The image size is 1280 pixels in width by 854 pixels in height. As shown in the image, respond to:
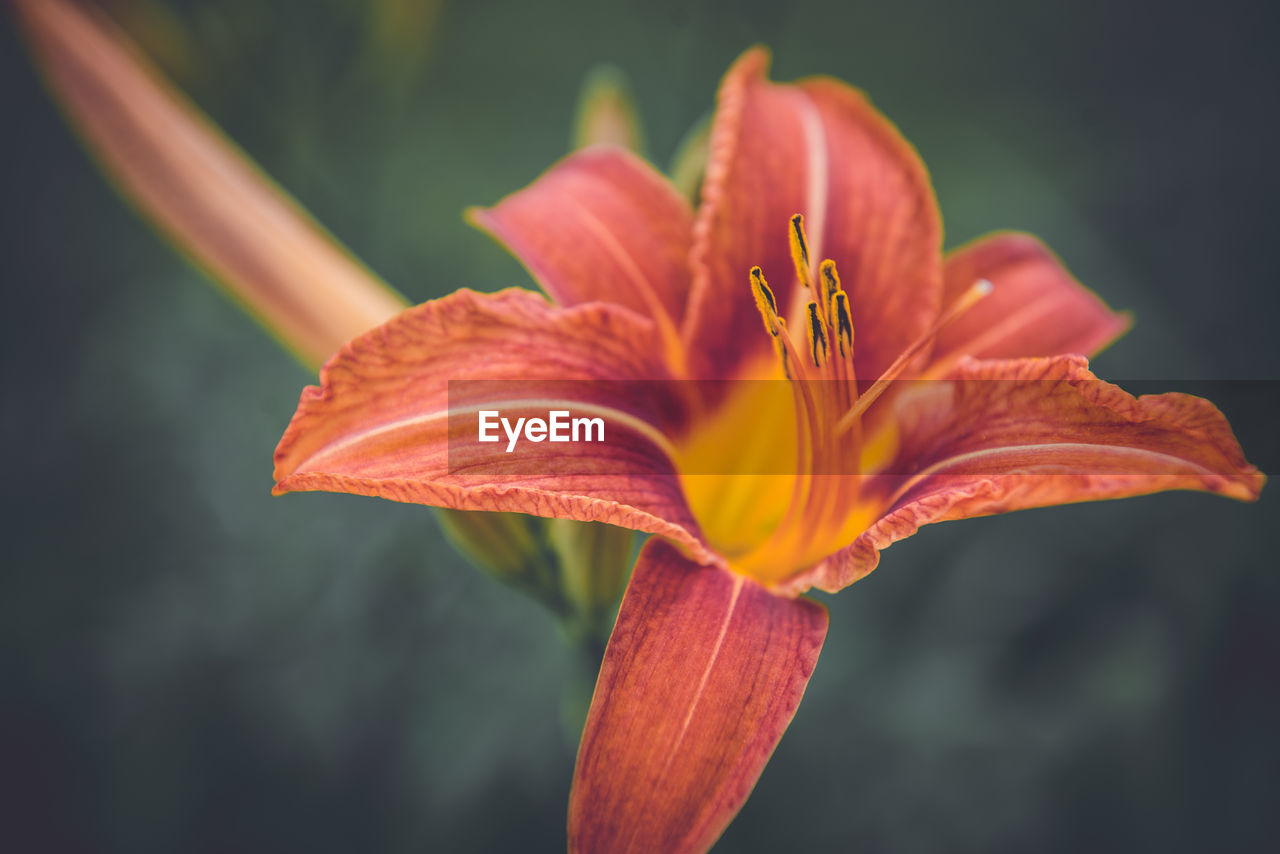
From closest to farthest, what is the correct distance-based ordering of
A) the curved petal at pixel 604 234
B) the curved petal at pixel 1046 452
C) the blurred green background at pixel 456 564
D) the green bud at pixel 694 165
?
the curved petal at pixel 1046 452, the curved petal at pixel 604 234, the green bud at pixel 694 165, the blurred green background at pixel 456 564

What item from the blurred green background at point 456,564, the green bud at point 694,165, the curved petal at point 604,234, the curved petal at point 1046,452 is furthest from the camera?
the blurred green background at point 456,564

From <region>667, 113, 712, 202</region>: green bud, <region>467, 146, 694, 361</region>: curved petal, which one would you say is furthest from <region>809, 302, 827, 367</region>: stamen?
<region>667, 113, 712, 202</region>: green bud

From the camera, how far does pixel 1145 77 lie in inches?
34.3

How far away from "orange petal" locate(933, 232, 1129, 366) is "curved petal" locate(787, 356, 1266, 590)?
0.09 metres

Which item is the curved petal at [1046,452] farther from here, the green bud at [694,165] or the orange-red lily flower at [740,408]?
the green bud at [694,165]

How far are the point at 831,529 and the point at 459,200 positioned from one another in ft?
1.99

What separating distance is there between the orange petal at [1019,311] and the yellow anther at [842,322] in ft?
0.38

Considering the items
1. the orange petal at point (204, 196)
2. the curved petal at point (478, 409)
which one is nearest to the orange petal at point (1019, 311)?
the curved petal at point (478, 409)

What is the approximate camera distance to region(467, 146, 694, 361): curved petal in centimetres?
54

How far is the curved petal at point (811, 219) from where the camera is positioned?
0.54 m

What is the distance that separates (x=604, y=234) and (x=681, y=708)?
0.31 metres

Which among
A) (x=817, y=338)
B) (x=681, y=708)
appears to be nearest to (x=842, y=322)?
(x=817, y=338)

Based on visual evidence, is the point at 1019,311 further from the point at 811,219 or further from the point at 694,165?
the point at 694,165

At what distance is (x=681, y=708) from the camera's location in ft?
1.30
